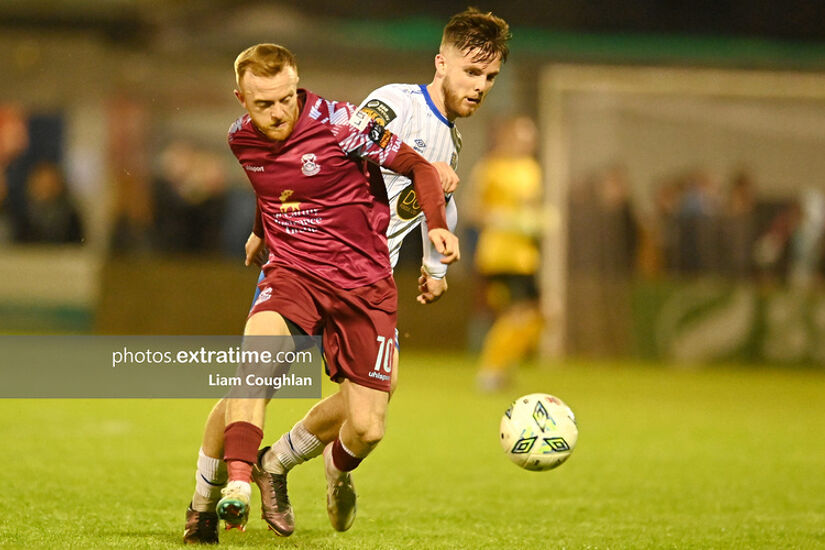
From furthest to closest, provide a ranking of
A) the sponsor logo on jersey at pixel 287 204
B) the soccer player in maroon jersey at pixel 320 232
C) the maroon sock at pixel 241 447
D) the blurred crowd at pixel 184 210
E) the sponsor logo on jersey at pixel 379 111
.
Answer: the blurred crowd at pixel 184 210 < the sponsor logo on jersey at pixel 379 111 < the sponsor logo on jersey at pixel 287 204 < the soccer player in maroon jersey at pixel 320 232 < the maroon sock at pixel 241 447

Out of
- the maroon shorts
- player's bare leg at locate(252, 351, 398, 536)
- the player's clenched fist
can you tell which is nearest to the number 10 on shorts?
the maroon shorts

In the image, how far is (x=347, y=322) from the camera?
15.6 ft

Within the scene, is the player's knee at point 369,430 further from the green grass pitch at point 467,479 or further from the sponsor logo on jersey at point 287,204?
the sponsor logo on jersey at point 287,204

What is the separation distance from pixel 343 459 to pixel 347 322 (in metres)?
0.57

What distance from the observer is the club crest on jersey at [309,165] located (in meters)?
4.67

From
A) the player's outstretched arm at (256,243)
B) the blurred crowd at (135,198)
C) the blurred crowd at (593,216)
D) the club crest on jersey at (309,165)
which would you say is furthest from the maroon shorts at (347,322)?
the blurred crowd at (135,198)

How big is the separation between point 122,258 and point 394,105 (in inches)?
427

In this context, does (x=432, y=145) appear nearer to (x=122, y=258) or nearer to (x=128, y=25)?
(x=122, y=258)

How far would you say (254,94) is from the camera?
447cm

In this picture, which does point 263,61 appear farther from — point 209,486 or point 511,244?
point 511,244

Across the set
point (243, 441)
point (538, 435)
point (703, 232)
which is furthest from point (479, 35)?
point (703, 232)

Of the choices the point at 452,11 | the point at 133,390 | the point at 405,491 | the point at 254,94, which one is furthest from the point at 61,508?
the point at 452,11

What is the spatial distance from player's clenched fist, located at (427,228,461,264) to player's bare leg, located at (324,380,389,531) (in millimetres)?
665

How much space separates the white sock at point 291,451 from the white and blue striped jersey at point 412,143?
2.52 feet
